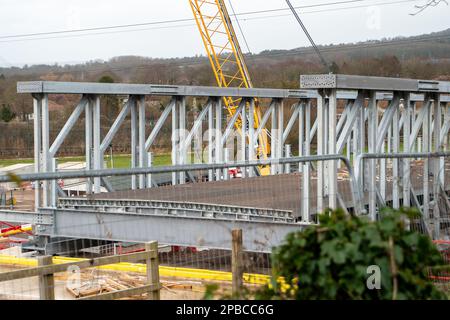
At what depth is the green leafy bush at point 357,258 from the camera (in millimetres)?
3852

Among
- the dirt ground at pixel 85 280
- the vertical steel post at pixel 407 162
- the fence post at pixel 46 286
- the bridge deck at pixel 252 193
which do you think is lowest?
the dirt ground at pixel 85 280

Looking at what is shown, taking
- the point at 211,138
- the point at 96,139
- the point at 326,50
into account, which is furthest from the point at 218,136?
the point at 326,50

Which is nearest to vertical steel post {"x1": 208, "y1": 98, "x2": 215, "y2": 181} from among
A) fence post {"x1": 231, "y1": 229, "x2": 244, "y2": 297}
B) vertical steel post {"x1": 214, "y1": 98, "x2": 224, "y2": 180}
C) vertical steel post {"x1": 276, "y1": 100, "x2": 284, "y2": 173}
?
vertical steel post {"x1": 214, "y1": 98, "x2": 224, "y2": 180}

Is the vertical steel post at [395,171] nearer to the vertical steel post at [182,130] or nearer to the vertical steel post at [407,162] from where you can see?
the vertical steel post at [407,162]

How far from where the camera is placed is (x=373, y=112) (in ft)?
41.7

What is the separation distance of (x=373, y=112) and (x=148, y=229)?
4133mm

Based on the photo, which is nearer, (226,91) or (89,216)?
(89,216)

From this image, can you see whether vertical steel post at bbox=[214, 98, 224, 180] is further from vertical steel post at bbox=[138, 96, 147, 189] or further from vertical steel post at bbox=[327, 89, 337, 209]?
vertical steel post at bbox=[327, 89, 337, 209]

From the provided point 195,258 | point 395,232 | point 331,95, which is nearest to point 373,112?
point 331,95

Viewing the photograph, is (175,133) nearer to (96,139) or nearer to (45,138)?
(96,139)

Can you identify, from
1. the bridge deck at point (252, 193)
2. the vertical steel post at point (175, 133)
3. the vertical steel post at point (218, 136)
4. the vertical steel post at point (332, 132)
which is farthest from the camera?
the vertical steel post at point (218, 136)

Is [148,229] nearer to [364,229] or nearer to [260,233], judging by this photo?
[260,233]

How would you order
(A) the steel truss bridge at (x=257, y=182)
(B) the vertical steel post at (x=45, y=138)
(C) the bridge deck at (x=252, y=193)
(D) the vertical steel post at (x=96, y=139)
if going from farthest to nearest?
(D) the vertical steel post at (x=96, y=139) < (B) the vertical steel post at (x=45, y=138) < (C) the bridge deck at (x=252, y=193) < (A) the steel truss bridge at (x=257, y=182)

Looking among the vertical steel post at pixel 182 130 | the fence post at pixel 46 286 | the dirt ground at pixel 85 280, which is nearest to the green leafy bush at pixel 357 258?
the fence post at pixel 46 286
